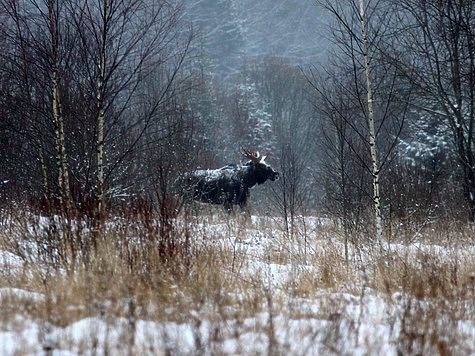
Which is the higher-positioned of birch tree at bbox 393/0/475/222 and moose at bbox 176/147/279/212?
birch tree at bbox 393/0/475/222

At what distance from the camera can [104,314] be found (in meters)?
3.75

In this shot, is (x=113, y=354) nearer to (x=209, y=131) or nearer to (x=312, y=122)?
(x=209, y=131)

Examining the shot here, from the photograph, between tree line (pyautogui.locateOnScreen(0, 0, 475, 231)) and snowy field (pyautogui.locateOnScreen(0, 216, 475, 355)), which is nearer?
snowy field (pyautogui.locateOnScreen(0, 216, 475, 355))

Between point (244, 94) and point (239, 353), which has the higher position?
point (244, 94)

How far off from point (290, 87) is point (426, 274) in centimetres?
3882

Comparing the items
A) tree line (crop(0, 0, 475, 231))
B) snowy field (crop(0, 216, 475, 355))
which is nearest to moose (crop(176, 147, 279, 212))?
tree line (crop(0, 0, 475, 231))

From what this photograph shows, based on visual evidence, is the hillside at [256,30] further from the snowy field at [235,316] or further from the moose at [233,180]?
the snowy field at [235,316]

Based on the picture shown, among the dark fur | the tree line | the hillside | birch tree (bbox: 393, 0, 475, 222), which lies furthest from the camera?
the hillside

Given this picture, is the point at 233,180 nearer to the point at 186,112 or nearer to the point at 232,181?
the point at 232,181

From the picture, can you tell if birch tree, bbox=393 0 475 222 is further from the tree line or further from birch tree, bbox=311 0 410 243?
birch tree, bbox=311 0 410 243

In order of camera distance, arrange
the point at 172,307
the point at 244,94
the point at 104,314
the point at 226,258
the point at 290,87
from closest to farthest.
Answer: the point at 104,314, the point at 172,307, the point at 226,258, the point at 244,94, the point at 290,87

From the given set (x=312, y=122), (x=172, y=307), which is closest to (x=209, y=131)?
(x=312, y=122)

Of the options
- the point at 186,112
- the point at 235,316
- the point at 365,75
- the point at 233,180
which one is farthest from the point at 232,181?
the point at 235,316

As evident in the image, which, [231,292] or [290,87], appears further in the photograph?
[290,87]
